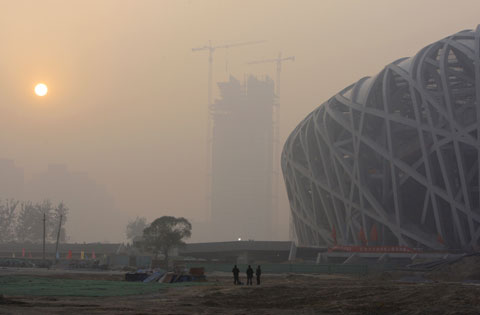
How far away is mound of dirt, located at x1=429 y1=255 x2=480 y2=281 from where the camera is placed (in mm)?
52562

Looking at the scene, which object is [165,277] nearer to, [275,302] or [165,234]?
[275,302]

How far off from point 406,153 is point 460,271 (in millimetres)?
31259

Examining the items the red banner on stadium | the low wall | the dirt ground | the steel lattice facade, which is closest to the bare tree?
the steel lattice facade

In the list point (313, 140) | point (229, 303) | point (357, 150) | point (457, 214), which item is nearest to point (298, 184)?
point (313, 140)

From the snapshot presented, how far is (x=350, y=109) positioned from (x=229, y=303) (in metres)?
61.0

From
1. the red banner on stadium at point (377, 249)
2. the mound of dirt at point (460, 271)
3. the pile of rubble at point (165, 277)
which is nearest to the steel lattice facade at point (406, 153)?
the red banner on stadium at point (377, 249)

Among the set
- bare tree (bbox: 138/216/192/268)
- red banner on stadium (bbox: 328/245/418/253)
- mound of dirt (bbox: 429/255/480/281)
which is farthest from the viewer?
bare tree (bbox: 138/216/192/268)

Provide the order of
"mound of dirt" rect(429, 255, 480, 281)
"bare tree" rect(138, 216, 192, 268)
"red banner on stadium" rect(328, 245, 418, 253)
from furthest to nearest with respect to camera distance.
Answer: "bare tree" rect(138, 216, 192, 268)
"red banner on stadium" rect(328, 245, 418, 253)
"mound of dirt" rect(429, 255, 480, 281)

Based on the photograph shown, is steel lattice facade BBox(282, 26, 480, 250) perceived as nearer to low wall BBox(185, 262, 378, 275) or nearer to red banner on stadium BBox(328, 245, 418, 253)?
red banner on stadium BBox(328, 245, 418, 253)

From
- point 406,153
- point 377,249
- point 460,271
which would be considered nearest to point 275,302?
point 460,271

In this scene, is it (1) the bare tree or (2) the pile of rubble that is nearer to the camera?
(2) the pile of rubble

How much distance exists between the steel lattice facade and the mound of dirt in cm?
2337

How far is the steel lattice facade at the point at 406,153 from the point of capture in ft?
260

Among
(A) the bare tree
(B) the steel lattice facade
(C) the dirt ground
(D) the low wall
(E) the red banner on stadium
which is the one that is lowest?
(C) the dirt ground
